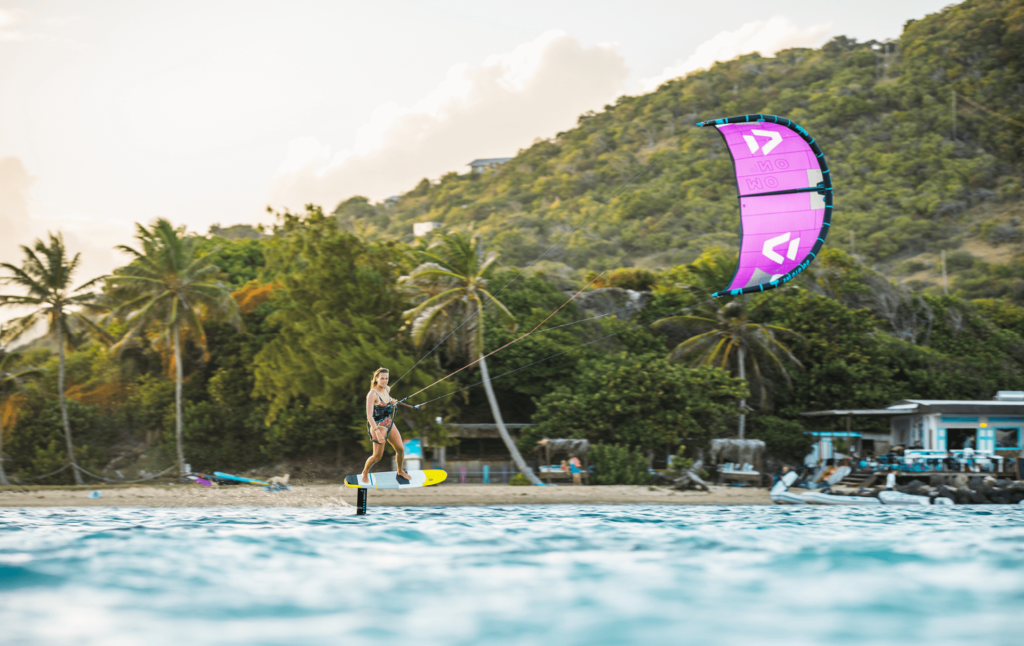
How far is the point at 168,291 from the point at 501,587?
25.6 meters

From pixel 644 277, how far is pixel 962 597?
33213 millimetres

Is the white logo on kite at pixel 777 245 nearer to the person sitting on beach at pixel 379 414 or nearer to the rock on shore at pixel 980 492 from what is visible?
the person sitting on beach at pixel 379 414

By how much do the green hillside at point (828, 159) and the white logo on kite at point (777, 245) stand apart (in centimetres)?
5048

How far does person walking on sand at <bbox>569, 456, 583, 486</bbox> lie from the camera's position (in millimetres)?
23241

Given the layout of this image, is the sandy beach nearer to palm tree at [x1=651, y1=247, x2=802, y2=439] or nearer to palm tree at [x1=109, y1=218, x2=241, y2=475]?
palm tree at [x1=109, y1=218, x2=241, y2=475]

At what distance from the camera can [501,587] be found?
230 inches

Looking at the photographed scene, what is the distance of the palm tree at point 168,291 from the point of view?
1115 inches

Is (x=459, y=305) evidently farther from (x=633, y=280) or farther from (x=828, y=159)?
(x=828, y=159)

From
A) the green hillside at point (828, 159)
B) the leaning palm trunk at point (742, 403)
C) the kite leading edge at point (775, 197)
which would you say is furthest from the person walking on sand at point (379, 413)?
the green hillside at point (828, 159)

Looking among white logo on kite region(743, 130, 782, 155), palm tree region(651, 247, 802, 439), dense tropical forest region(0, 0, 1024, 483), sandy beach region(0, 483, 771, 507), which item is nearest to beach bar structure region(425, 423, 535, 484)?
dense tropical forest region(0, 0, 1024, 483)

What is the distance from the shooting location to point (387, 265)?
3033cm

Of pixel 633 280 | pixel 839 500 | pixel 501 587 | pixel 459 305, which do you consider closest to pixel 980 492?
pixel 839 500

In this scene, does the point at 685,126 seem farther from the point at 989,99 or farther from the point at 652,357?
the point at 652,357

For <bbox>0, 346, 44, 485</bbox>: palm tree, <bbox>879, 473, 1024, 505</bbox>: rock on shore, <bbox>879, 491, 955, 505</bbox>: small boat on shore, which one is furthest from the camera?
<bbox>0, 346, 44, 485</bbox>: palm tree
